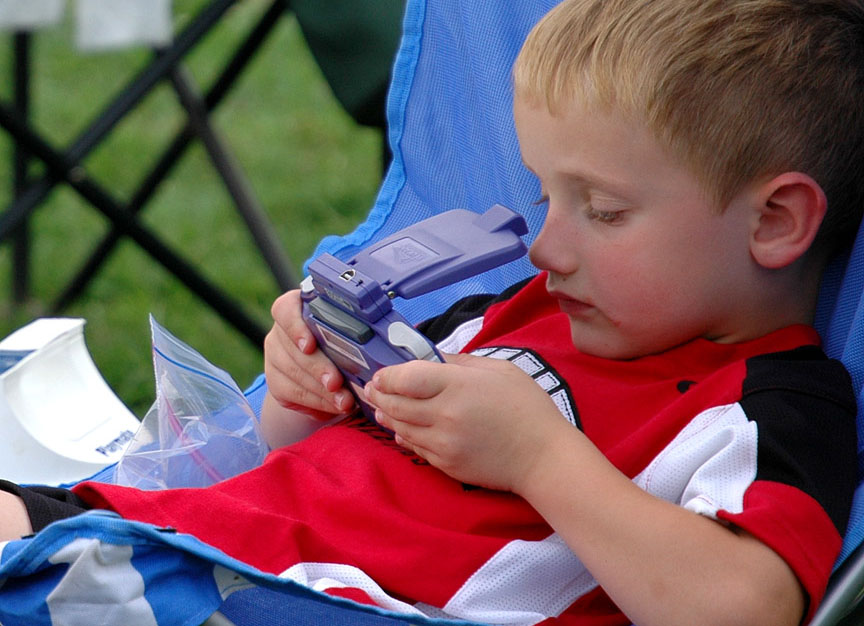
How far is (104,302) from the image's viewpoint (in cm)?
295

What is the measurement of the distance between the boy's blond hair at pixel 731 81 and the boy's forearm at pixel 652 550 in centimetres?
27

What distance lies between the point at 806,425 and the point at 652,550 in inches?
6.7

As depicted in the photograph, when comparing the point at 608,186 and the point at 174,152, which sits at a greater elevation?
the point at 608,186

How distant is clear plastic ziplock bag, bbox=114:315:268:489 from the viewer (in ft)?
4.51

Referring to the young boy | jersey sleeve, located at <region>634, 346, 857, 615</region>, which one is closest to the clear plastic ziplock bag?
the young boy

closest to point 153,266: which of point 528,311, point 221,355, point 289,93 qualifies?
point 221,355

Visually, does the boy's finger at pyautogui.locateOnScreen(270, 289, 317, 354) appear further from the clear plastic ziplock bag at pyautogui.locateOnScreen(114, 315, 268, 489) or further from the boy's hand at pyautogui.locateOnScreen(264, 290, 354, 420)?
the clear plastic ziplock bag at pyautogui.locateOnScreen(114, 315, 268, 489)

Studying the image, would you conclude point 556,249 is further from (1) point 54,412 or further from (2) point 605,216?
(1) point 54,412

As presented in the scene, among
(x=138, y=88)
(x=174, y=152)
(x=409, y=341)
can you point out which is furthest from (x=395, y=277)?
(x=174, y=152)

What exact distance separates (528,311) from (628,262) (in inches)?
10.6

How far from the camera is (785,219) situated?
1131 mm

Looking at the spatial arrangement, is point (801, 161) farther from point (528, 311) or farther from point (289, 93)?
point (289, 93)

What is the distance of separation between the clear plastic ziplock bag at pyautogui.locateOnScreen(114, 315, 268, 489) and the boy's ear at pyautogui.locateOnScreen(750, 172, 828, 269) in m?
0.61

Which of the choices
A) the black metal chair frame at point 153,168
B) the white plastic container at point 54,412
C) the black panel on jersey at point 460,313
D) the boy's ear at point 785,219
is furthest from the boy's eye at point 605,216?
the black metal chair frame at point 153,168
